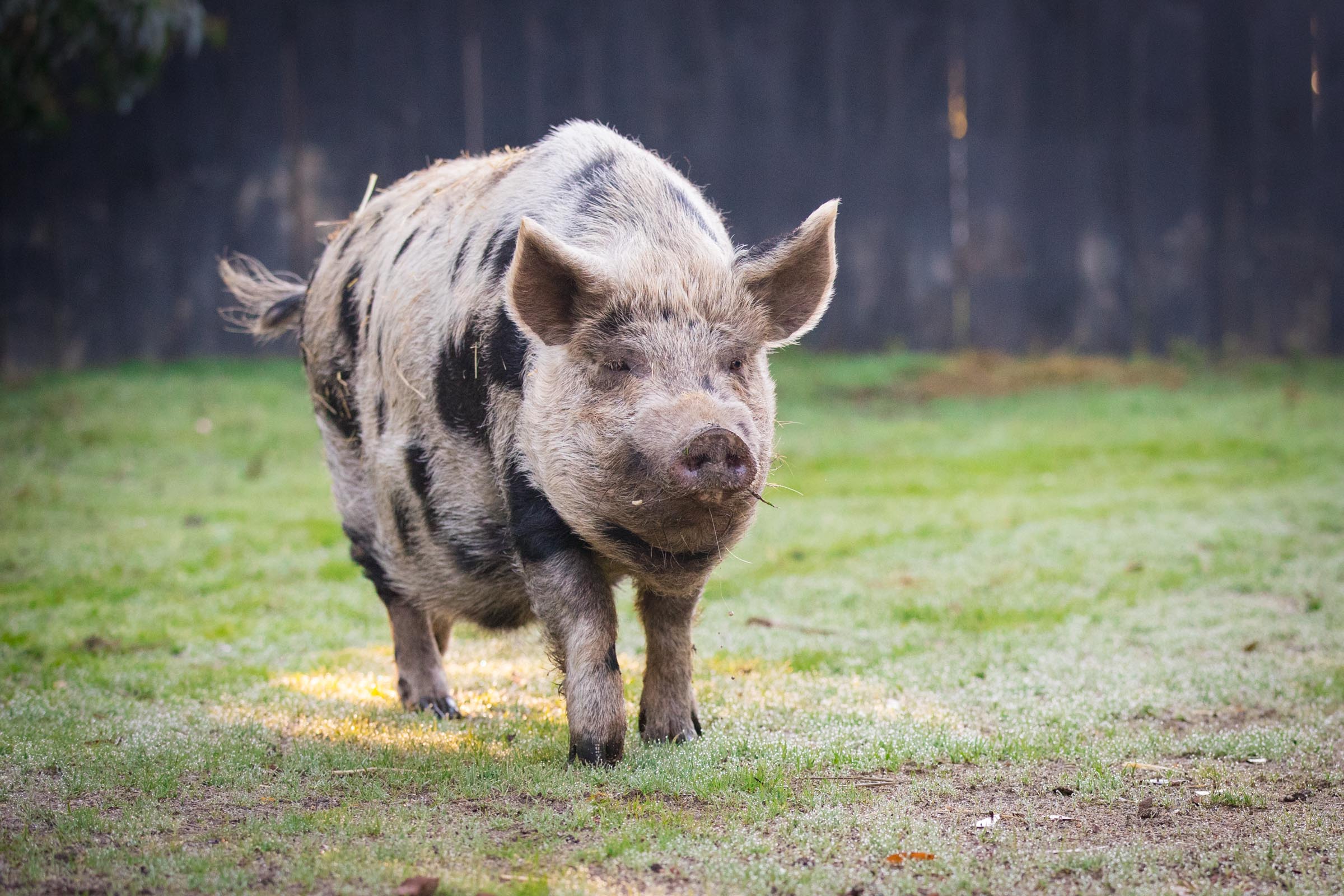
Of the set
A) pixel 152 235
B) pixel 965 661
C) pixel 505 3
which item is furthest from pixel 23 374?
pixel 965 661

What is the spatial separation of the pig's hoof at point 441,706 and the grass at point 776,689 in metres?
0.10

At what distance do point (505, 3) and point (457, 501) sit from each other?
9.04m

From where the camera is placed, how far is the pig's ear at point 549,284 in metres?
3.73

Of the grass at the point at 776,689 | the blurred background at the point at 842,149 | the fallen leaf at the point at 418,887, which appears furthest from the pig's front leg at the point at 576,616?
the blurred background at the point at 842,149

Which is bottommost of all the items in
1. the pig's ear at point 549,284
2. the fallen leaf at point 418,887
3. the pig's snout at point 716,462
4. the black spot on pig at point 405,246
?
the fallen leaf at point 418,887

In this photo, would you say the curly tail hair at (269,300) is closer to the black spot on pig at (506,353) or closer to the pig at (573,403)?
the pig at (573,403)

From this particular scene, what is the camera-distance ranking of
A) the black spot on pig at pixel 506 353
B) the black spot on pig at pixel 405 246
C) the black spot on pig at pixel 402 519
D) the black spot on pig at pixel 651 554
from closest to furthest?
the black spot on pig at pixel 651 554
the black spot on pig at pixel 506 353
the black spot on pig at pixel 402 519
the black spot on pig at pixel 405 246

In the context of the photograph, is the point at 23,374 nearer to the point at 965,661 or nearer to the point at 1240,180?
the point at 965,661

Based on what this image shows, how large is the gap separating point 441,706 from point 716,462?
72.4 inches

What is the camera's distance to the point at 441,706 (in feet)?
15.6

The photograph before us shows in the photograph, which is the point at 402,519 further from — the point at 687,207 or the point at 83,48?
the point at 83,48

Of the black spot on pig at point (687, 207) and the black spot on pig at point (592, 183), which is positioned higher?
the black spot on pig at point (592, 183)

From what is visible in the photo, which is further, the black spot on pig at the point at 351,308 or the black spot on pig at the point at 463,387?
the black spot on pig at the point at 351,308

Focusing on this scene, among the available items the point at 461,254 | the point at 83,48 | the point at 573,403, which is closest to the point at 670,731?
the point at 573,403
